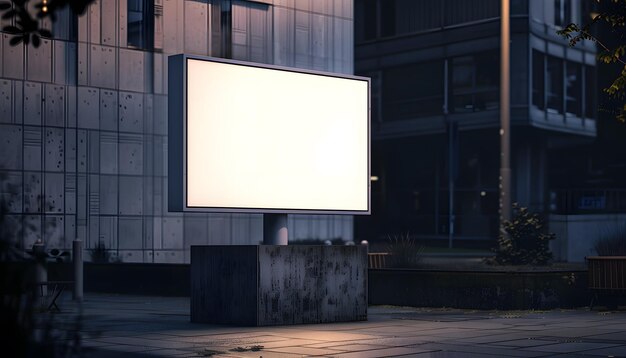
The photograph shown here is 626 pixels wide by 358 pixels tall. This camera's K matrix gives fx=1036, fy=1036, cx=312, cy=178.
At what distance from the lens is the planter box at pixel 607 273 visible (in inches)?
733

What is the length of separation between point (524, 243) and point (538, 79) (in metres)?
28.7

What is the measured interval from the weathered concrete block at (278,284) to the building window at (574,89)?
131ft

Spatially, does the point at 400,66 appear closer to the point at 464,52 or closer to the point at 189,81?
the point at 464,52

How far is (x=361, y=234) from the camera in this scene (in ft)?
199

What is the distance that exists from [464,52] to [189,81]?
39.4m

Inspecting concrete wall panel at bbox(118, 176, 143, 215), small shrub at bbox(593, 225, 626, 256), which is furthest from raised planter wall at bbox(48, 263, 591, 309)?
concrete wall panel at bbox(118, 176, 143, 215)

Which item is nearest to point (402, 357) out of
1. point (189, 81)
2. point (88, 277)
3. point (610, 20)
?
point (610, 20)

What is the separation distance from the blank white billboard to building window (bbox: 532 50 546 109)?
1406 inches

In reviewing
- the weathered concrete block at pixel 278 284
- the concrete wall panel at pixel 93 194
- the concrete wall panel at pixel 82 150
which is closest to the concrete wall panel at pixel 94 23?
the concrete wall panel at pixel 82 150

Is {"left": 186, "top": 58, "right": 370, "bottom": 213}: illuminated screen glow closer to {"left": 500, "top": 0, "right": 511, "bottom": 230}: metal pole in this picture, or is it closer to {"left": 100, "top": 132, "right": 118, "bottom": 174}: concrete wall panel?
{"left": 500, "top": 0, "right": 511, "bottom": 230}: metal pole

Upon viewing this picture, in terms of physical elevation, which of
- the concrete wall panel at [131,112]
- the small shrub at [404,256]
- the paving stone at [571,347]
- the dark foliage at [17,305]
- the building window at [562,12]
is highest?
the building window at [562,12]

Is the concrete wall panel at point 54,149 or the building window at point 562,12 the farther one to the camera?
the building window at point 562,12

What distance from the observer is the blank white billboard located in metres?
15.5

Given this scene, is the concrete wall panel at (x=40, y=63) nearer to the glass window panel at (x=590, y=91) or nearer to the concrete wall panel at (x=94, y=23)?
the concrete wall panel at (x=94, y=23)
